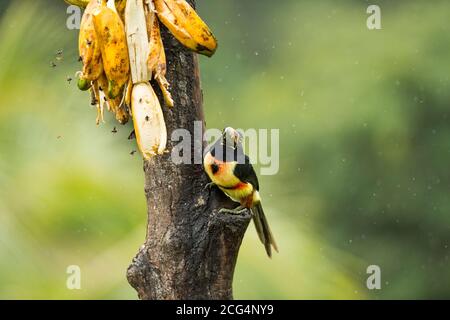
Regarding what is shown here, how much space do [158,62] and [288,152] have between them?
9.67 feet

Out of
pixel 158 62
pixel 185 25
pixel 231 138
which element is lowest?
pixel 231 138

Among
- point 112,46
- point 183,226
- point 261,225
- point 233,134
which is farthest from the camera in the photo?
point 261,225

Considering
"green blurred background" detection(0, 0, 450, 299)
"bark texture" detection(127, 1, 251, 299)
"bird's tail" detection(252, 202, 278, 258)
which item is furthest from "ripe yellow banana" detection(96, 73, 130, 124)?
"green blurred background" detection(0, 0, 450, 299)

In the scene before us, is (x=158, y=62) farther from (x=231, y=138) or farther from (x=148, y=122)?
(x=231, y=138)

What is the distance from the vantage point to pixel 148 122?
8.21ft

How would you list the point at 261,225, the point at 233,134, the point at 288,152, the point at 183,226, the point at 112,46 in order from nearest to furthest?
the point at 112,46
the point at 183,226
the point at 233,134
the point at 261,225
the point at 288,152

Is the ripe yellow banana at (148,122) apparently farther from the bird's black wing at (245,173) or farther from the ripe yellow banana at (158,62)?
the bird's black wing at (245,173)

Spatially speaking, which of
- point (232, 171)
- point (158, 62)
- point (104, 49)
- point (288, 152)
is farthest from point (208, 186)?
point (288, 152)

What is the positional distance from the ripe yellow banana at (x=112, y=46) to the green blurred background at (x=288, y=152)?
6.54 ft

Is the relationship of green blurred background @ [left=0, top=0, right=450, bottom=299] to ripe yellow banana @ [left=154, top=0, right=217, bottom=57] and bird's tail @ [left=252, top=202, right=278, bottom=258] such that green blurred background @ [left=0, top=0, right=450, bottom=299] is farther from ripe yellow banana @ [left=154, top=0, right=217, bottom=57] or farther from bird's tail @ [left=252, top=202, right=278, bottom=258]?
ripe yellow banana @ [left=154, top=0, right=217, bottom=57]

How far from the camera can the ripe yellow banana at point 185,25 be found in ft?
8.41

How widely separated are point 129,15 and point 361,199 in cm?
361

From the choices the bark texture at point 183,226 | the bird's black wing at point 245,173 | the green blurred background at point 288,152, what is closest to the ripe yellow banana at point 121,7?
the bark texture at point 183,226
